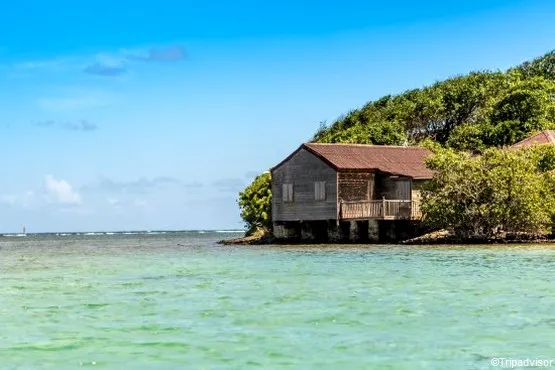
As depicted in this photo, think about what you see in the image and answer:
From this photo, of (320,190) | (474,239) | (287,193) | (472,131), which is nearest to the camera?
(474,239)

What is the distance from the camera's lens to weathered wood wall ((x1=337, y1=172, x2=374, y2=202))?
49812 mm

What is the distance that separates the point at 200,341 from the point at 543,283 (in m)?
10.8

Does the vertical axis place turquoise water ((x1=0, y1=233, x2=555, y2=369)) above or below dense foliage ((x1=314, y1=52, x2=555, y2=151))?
below

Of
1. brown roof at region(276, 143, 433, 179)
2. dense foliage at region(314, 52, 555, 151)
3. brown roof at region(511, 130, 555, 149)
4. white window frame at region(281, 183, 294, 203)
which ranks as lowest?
white window frame at region(281, 183, 294, 203)

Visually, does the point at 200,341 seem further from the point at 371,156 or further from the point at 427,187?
the point at 371,156

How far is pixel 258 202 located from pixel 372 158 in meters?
9.73

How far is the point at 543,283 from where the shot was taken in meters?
20.6

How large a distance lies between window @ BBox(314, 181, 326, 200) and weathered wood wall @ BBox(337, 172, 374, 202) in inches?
39.6

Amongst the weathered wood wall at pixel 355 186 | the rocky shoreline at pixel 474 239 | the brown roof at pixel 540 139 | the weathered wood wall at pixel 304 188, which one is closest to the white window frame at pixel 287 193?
the weathered wood wall at pixel 304 188

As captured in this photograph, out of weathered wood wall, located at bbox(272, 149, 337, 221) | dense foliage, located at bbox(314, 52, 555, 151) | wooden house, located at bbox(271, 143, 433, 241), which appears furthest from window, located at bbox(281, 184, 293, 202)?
dense foliage, located at bbox(314, 52, 555, 151)

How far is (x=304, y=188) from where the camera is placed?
51656 mm

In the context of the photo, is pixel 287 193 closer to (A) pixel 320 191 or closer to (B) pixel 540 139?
(A) pixel 320 191

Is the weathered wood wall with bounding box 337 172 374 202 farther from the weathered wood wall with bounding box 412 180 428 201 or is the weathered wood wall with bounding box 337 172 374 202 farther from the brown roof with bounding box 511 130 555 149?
the brown roof with bounding box 511 130 555 149

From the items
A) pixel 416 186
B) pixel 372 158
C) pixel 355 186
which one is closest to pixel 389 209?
pixel 416 186
